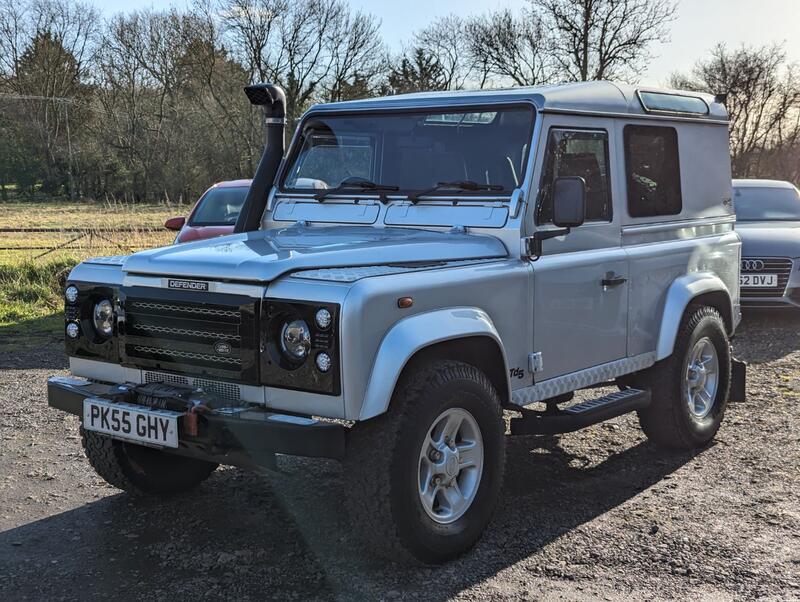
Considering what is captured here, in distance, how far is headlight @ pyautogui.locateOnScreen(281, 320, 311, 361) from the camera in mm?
3516

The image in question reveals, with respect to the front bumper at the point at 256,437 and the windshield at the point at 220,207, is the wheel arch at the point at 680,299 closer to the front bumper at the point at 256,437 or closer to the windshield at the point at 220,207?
the front bumper at the point at 256,437

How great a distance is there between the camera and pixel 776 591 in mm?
3684

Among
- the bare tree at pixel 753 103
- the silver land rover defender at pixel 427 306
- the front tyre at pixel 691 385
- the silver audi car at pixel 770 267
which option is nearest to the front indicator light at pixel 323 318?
the silver land rover defender at pixel 427 306

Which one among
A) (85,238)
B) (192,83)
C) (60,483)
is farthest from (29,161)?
(60,483)

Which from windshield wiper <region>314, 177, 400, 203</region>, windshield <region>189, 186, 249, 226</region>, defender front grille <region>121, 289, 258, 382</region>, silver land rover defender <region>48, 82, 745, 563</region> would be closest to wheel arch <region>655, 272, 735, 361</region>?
silver land rover defender <region>48, 82, 745, 563</region>

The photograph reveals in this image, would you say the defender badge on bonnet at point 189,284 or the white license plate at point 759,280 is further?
the white license plate at point 759,280

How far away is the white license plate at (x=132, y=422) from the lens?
3670 millimetres

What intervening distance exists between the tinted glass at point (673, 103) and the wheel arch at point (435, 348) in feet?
6.95

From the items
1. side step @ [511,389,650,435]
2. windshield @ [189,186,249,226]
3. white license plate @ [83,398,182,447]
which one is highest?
windshield @ [189,186,249,226]

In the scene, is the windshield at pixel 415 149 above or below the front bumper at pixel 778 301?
above

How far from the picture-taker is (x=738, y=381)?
608 cm

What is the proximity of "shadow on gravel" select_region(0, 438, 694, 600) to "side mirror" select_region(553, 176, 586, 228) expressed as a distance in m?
1.50

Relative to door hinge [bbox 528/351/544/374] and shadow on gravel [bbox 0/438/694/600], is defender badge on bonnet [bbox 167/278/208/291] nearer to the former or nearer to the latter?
shadow on gravel [bbox 0/438/694/600]

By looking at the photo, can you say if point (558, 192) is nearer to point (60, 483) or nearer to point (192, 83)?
point (60, 483)
